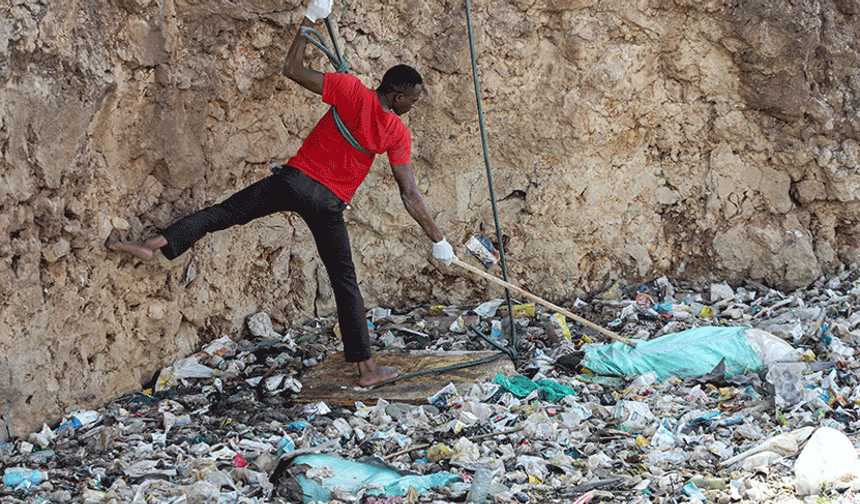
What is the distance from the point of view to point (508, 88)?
212 inches

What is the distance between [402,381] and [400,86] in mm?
1722

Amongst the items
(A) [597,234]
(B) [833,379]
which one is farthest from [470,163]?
(B) [833,379]

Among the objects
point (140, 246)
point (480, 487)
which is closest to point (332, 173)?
point (140, 246)

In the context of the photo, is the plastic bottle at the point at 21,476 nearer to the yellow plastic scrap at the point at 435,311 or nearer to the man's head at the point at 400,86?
the man's head at the point at 400,86

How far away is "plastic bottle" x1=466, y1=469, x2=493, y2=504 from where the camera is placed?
9.59 ft

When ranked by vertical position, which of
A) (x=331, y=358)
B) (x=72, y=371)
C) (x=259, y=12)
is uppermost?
(x=259, y=12)

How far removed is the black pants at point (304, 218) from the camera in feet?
13.0

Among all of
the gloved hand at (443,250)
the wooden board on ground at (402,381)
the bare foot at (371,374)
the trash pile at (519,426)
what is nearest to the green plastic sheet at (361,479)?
the trash pile at (519,426)

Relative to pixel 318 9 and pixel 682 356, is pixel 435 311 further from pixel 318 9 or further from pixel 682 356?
pixel 318 9

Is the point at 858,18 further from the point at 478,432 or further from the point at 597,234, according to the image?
the point at 478,432

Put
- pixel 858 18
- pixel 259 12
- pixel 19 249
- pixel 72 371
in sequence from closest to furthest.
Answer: pixel 19 249, pixel 72 371, pixel 259 12, pixel 858 18

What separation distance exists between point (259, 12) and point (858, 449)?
399cm

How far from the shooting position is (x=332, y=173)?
3.99 metres

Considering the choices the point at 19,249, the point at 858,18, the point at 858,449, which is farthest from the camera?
the point at 858,18
